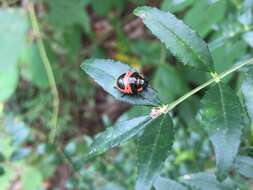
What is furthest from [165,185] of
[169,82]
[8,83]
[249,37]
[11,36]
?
[8,83]

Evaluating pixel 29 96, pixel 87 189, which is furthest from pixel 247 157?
pixel 29 96

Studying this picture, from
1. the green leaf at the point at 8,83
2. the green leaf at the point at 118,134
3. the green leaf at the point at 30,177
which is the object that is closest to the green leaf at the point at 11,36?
the green leaf at the point at 8,83

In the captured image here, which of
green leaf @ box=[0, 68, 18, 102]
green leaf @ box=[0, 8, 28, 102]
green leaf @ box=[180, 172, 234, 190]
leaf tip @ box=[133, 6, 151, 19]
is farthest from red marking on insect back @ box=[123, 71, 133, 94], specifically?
green leaf @ box=[0, 68, 18, 102]

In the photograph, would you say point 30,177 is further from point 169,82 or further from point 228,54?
point 228,54

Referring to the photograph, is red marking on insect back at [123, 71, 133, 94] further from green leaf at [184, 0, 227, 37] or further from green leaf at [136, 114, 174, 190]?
green leaf at [184, 0, 227, 37]

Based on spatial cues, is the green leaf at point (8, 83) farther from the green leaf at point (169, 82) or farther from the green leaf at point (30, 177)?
the green leaf at point (169, 82)

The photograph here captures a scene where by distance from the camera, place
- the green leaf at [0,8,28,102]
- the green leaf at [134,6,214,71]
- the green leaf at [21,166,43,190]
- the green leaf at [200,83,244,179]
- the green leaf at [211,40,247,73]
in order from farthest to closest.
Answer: the green leaf at [0,8,28,102] → the green leaf at [21,166,43,190] → the green leaf at [211,40,247,73] → the green leaf at [134,6,214,71] → the green leaf at [200,83,244,179]
